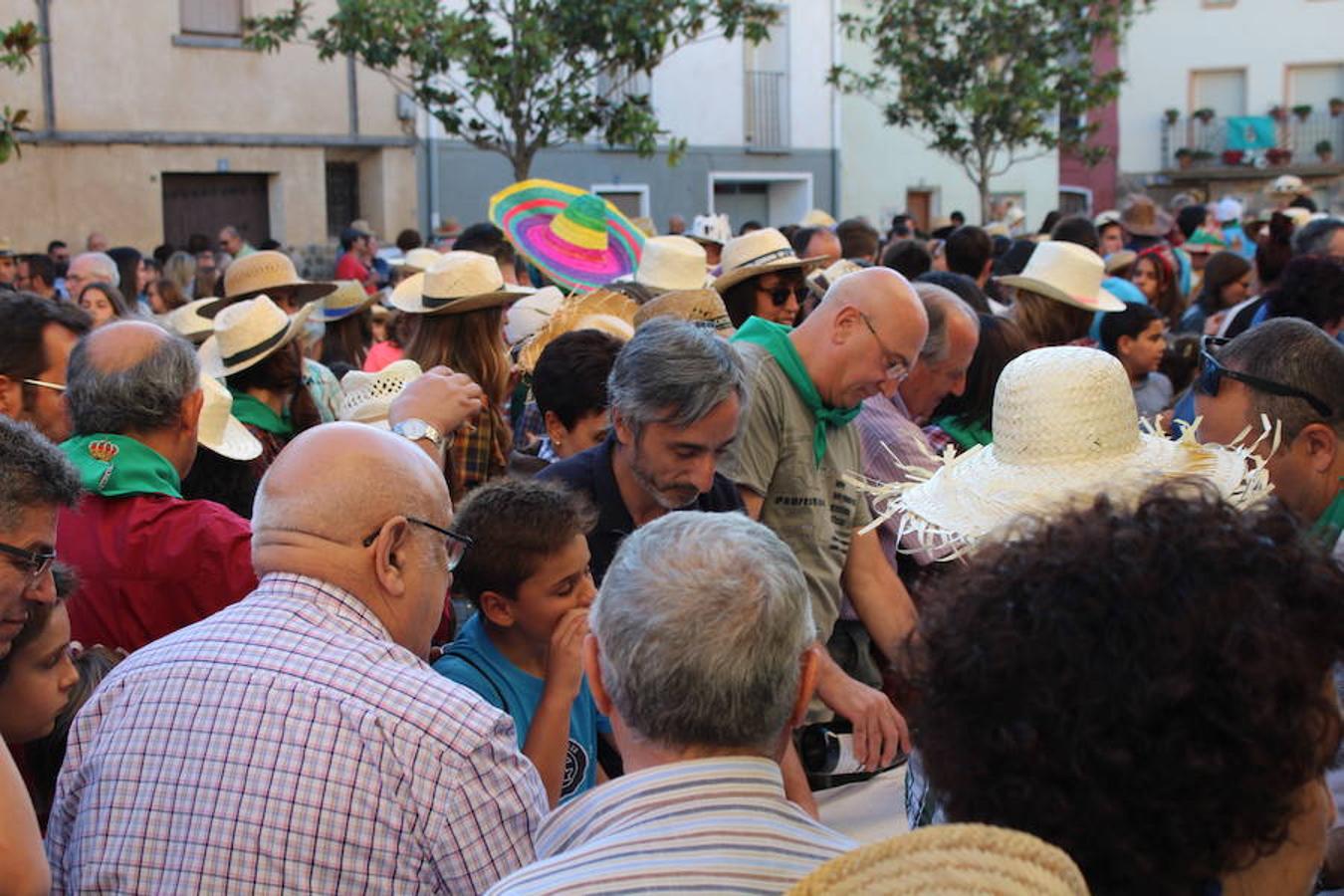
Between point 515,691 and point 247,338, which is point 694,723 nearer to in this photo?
point 515,691

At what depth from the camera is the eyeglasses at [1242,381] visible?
140 inches

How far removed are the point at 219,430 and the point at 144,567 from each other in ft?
3.04

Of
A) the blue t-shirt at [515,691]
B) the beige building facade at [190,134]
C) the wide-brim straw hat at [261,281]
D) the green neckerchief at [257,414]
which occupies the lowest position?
the blue t-shirt at [515,691]

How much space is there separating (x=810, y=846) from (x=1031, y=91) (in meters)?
22.5

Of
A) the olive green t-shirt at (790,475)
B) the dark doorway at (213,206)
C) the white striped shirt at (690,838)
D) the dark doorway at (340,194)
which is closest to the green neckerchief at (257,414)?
the olive green t-shirt at (790,475)

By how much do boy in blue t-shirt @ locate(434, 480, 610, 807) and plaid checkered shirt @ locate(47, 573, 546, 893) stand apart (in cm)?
71

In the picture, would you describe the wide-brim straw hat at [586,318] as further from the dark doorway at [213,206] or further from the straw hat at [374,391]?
the dark doorway at [213,206]

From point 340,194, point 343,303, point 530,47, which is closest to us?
point 343,303

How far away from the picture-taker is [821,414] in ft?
13.8

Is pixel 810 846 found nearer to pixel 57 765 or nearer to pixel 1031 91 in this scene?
pixel 57 765

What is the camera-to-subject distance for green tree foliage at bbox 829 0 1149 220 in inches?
906

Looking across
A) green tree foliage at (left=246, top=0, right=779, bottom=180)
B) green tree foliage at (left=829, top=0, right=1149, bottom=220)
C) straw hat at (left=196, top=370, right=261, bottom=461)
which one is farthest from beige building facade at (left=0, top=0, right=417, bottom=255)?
straw hat at (left=196, top=370, right=261, bottom=461)

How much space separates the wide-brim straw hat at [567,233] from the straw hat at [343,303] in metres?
0.89

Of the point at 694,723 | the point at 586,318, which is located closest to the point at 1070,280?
the point at 586,318
